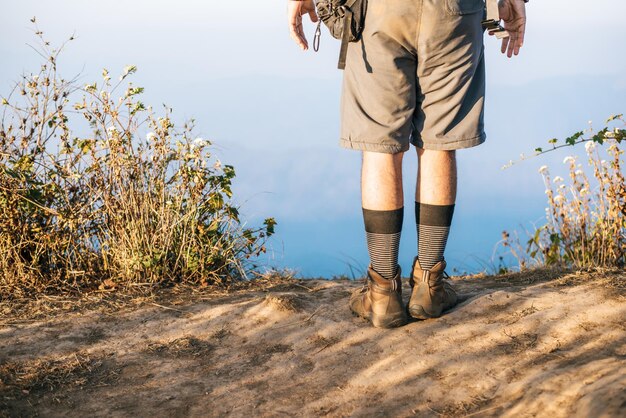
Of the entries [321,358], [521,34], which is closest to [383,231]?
[321,358]

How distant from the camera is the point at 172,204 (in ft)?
16.8

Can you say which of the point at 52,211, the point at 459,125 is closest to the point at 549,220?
the point at 459,125

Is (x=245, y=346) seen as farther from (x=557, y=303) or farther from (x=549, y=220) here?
(x=549, y=220)

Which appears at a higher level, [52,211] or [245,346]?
[52,211]

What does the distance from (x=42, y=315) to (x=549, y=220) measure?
352 centimetres

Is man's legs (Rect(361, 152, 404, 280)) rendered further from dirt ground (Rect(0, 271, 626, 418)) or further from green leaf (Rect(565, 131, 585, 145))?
green leaf (Rect(565, 131, 585, 145))

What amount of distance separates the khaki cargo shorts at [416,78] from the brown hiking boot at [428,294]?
0.65 m

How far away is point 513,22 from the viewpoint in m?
4.04

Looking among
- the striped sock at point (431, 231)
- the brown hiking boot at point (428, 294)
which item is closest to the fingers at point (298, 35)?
the striped sock at point (431, 231)

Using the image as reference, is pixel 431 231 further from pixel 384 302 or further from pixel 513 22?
pixel 513 22

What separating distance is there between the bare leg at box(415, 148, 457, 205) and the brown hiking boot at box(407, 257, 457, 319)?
349mm

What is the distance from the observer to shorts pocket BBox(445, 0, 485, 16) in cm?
354

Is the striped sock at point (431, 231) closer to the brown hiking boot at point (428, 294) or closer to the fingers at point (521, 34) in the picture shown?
the brown hiking boot at point (428, 294)

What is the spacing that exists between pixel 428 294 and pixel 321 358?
2.13 feet
